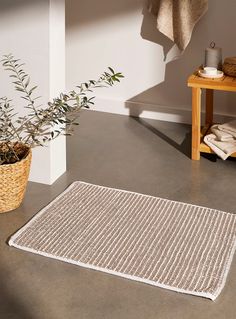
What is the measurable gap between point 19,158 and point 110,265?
669 mm

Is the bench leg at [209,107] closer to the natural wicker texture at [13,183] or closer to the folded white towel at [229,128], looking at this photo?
the folded white towel at [229,128]

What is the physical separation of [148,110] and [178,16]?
0.66 metres

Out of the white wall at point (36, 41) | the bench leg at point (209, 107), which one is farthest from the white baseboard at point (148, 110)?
the white wall at point (36, 41)

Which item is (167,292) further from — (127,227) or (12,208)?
(12,208)

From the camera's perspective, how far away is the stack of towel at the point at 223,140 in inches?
107

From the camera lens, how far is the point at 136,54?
133 inches

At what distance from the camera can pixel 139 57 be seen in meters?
3.38

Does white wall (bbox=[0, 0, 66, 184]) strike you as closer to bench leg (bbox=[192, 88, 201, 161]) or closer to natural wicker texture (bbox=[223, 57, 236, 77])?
bench leg (bbox=[192, 88, 201, 161])

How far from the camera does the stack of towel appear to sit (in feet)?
8.90

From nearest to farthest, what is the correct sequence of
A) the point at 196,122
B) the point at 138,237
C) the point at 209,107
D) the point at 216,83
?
1. the point at 138,237
2. the point at 216,83
3. the point at 196,122
4. the point at 209,107

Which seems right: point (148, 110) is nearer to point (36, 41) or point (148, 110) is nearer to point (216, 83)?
point (216, 83)

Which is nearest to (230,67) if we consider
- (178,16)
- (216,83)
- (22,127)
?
(216,83)

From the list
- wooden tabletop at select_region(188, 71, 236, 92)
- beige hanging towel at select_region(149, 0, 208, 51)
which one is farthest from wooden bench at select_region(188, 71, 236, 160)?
beige hanging towel at select_region(149, 0, 208, 51)

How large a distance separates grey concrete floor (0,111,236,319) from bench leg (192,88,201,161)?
0.06m
